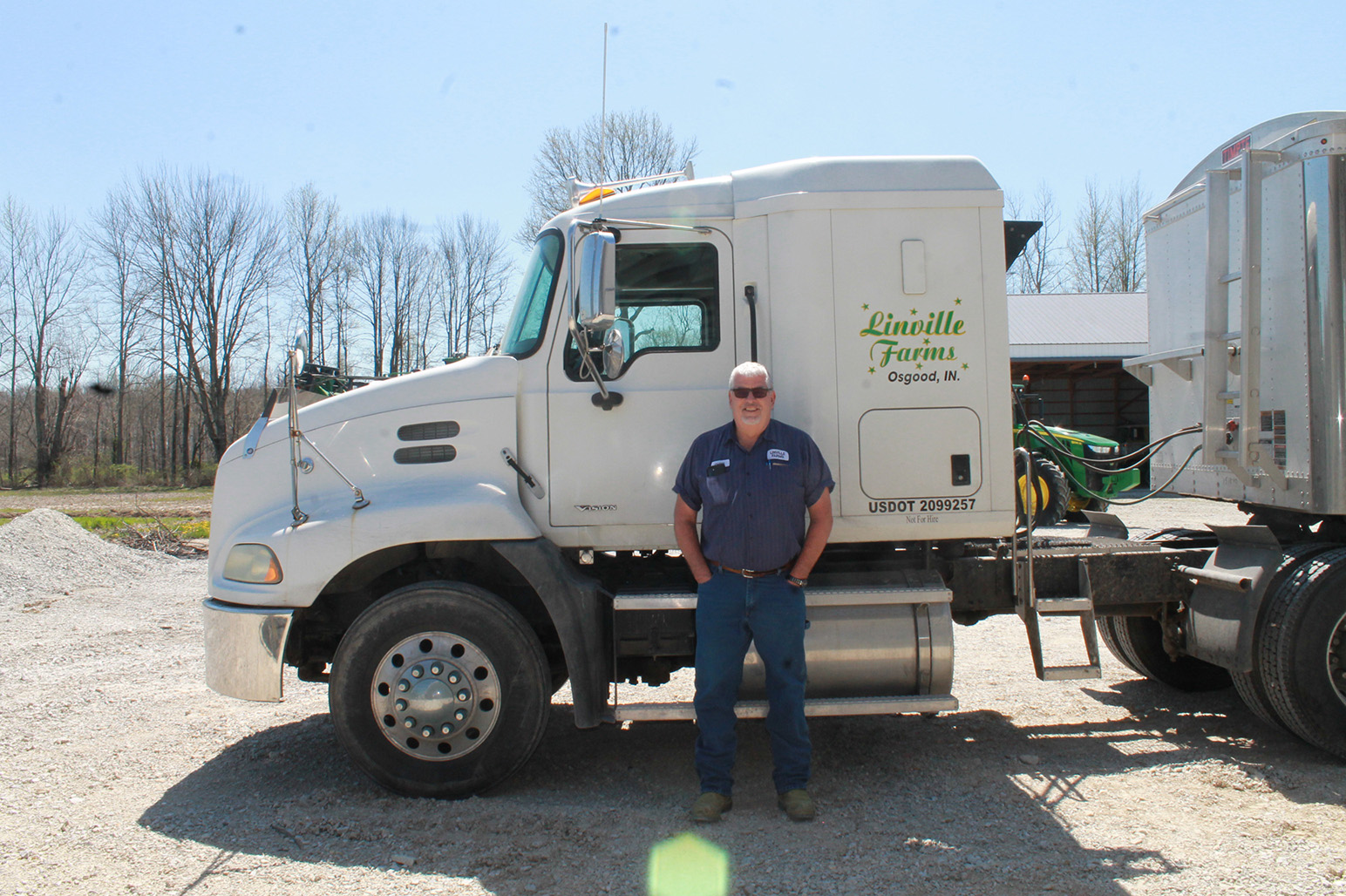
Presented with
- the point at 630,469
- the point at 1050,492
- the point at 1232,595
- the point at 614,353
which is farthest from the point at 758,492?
the point at 1050,492

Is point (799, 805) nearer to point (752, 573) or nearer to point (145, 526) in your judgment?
point (752, 573)

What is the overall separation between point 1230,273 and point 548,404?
12.6 feet

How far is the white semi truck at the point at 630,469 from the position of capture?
4312mm

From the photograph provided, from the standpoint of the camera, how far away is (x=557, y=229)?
4.74 m

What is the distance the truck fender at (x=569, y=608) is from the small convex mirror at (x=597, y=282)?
3.75ft

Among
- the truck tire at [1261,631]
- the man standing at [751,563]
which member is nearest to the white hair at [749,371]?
the man standing at [751,563]

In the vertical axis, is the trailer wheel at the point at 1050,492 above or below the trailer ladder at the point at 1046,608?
above

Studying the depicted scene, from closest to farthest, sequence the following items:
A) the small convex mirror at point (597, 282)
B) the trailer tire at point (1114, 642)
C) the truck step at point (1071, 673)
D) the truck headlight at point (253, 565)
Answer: the small convex mirror at point (597, 282) < the truck headlight at point (253, 565) < the truck step at point (1071, 673) < the trailer tire at point (1114, 642)

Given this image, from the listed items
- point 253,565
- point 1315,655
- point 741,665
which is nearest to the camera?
point 741,665

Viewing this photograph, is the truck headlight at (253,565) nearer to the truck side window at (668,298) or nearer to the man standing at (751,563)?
the truck side window at (668,298)

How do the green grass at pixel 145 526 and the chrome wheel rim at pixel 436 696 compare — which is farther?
the green grass at pixel 145 526

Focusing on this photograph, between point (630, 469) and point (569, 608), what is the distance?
0.76 m

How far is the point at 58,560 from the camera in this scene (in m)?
11.5

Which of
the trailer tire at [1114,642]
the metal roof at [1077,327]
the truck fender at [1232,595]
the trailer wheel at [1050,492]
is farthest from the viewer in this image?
the metal roof at [1077,327]
